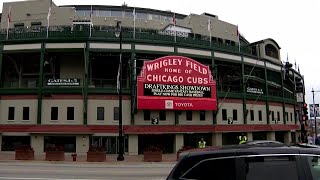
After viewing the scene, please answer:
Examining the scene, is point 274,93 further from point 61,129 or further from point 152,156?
point 61,129

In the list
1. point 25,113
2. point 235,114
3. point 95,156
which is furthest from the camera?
point 235,114

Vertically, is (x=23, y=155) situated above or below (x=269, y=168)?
below

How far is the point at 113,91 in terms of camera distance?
116 ft

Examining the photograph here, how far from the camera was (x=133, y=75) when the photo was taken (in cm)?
3594

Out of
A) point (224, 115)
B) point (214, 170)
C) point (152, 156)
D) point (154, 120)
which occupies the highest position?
point (224, 115)

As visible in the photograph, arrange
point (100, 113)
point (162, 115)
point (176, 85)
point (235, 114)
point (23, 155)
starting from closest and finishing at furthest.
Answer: point (23, 155), point (100, 113), point (176, 85), point (162, 115), point (235, 114)

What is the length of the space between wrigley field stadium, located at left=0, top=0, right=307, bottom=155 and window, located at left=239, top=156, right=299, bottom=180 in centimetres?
2730

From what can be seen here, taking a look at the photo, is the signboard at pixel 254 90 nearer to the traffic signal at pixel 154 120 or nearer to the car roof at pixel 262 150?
the traffic signal at pixel 154 120

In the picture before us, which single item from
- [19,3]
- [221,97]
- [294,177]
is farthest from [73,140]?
[294,177]

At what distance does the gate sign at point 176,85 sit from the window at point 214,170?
2966cm

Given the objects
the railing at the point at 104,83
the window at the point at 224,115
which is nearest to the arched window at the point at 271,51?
the window at the point at 224,115

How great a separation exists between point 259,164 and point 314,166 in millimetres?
711

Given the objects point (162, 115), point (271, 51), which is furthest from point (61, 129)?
point (271, 51)

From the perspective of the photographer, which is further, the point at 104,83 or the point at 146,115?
the point at 104,83
